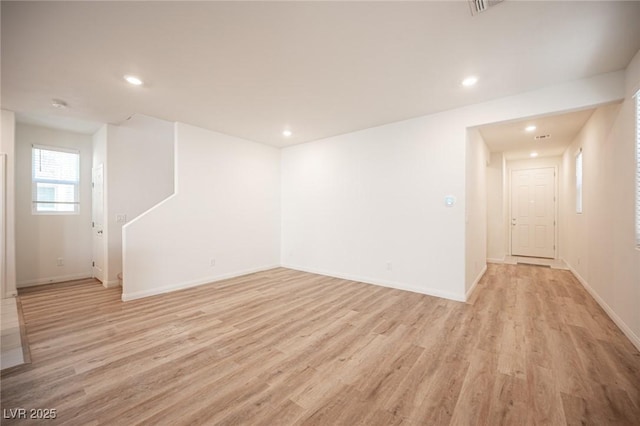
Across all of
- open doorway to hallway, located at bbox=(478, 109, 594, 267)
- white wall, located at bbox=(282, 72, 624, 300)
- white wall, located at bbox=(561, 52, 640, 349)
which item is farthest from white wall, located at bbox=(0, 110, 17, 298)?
open doorway to hallway, located at bbox=(478, 109, 594, 267)

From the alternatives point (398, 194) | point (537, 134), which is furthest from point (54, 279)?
point (537, 134)

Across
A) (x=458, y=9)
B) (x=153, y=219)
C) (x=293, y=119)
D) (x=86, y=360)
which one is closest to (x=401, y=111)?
(x=293, y=119)

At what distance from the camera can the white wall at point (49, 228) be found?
174 inches

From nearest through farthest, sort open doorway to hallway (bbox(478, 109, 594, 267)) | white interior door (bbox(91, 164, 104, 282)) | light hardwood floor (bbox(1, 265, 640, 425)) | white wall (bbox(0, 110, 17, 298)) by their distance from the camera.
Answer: light hardwood floor (bbox(1, 265, 640, 425))
white wall (bbox(0, 110, 17, 298))
white interior door (bbox(91, 164, 104, 282))
open doorway to hallway (bbox(478, 109, 594, 267))

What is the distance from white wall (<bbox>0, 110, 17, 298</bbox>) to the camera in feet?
12.0

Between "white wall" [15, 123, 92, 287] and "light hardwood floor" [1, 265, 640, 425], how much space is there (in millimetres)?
1257

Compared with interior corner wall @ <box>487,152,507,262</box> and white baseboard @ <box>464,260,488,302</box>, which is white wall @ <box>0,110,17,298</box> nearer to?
white baseboard @ <box>464,260,488,302</box>

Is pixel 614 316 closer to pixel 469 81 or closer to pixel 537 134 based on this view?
pixel 469 81

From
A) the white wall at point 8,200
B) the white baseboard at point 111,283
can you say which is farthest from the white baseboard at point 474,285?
the white wall at point 8,200

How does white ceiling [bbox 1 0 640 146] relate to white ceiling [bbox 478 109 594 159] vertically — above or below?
above

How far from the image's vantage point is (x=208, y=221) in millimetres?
4625

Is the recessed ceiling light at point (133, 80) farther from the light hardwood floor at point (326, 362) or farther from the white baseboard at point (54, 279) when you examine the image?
the white baseboard at point (54, 279)

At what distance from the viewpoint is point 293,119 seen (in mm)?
4109

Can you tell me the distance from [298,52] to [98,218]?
4920 mm
